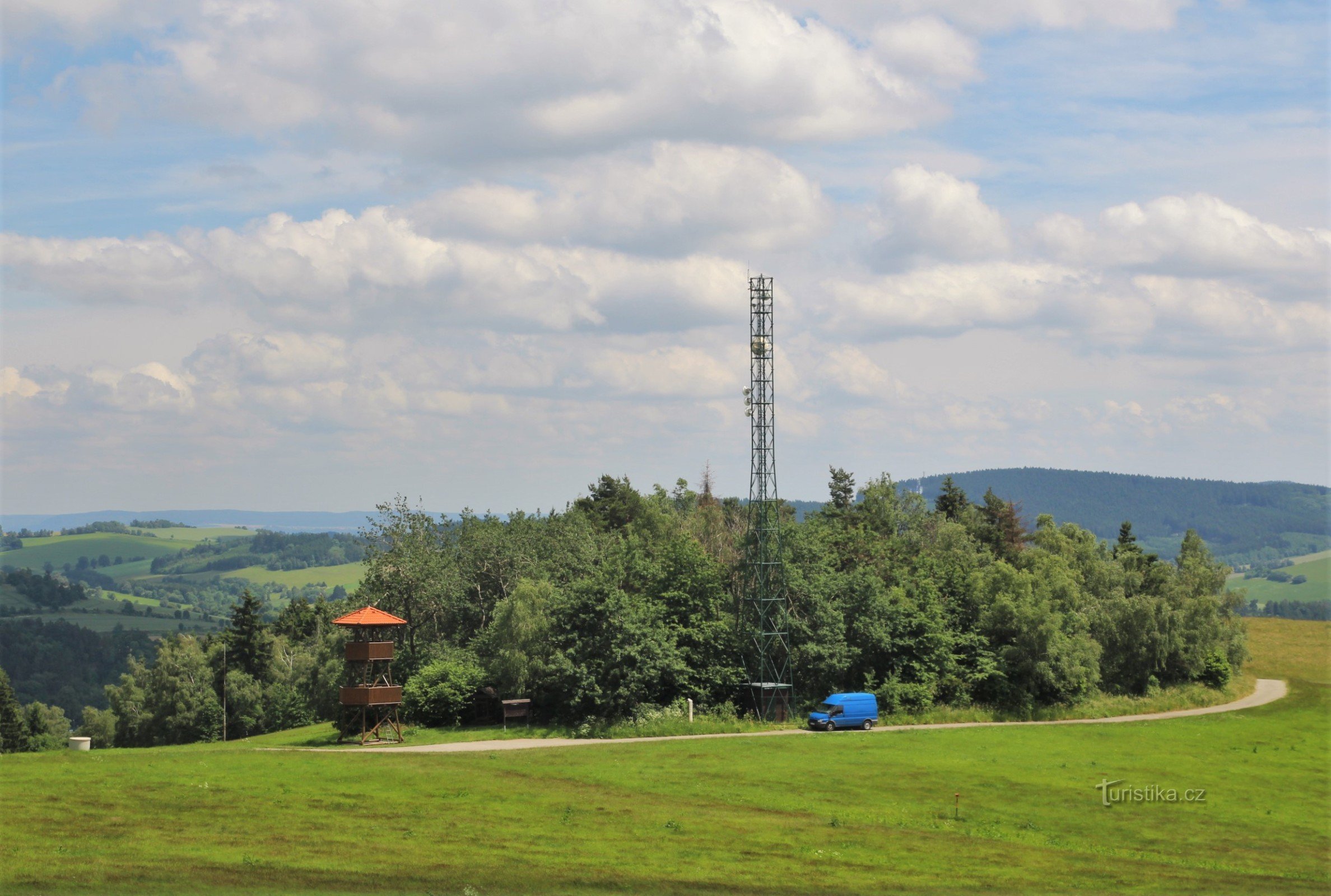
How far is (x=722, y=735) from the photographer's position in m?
61.3

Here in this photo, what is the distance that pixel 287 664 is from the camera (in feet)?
412

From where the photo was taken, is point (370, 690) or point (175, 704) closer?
point (370, 690)

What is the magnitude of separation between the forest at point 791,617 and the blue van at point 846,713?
3.90m

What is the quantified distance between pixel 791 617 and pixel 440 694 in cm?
2275

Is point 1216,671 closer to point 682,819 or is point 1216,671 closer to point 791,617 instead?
point 791,617

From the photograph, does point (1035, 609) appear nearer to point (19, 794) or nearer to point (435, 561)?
point (435, 561)

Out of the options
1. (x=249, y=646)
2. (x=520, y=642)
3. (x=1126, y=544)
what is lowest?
(x=249, y=646)

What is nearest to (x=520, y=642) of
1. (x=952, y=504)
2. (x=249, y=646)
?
(x=249, y=646)

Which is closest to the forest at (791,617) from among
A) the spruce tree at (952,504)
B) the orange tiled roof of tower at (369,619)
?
the orange tiled roof of tower at (369,619)

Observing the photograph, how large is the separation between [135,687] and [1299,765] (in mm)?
119196

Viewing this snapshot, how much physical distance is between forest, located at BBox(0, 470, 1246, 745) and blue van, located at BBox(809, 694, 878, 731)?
3905 mm

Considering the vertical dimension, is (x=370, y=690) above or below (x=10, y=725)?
above

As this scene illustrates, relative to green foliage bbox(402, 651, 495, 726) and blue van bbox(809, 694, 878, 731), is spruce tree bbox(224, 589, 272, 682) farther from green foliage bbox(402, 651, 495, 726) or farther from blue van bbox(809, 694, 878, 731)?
blue van bbox(809, 694, 878, 731)

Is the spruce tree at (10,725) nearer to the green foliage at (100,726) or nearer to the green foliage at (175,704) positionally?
the green foliage at (175,704)
